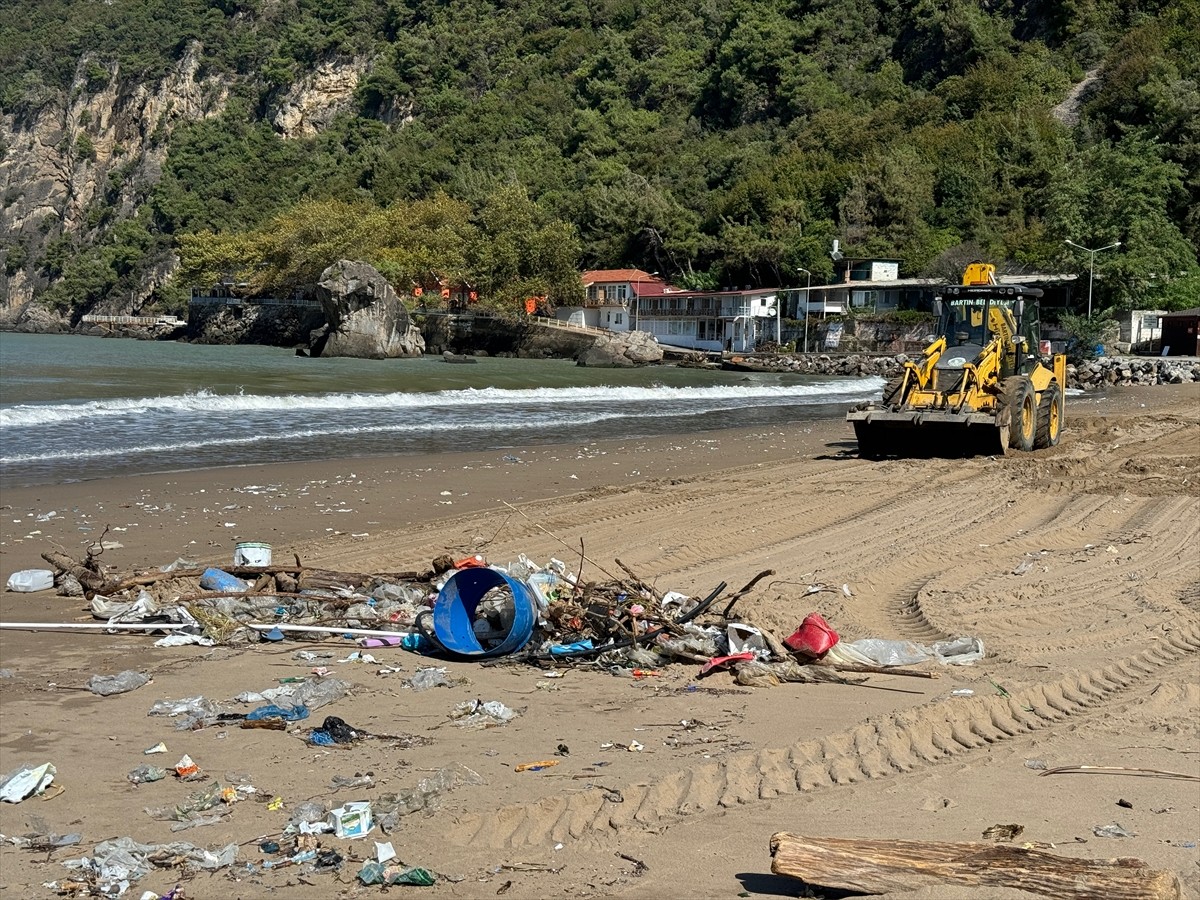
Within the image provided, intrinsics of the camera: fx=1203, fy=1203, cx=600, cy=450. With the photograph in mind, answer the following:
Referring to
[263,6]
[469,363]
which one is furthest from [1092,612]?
[263,6]

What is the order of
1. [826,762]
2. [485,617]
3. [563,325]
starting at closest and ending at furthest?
1. [826,762]
2. [485,617]
3. [563,325]

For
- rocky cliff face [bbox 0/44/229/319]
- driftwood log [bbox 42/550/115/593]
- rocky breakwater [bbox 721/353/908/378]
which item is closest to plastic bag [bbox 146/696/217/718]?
driftwood log [bbox 42/550/115/593]

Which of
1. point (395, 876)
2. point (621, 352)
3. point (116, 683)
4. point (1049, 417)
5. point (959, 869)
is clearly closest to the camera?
point (959, 869)

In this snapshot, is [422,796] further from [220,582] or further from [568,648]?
[220,582]

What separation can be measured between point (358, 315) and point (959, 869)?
72.5 meters

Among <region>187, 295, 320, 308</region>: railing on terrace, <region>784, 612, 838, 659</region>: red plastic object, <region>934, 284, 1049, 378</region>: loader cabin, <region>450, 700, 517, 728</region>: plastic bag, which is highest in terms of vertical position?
<region>187, 295, 320, 308</region>: railing on terrace

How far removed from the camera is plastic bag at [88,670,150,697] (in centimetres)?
740

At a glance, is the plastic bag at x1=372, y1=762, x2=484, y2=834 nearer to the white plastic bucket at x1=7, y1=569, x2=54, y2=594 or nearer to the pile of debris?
the pile of debris

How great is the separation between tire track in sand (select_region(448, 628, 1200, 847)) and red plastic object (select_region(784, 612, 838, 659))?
1.15 m

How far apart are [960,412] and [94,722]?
571 inches

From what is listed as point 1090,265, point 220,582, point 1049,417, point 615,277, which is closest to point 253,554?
point 220,582

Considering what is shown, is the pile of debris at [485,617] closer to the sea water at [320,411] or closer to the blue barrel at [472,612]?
the blue barrel at [472,612]

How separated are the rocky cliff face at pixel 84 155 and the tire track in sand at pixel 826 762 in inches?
6723

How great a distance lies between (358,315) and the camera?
2931 inches
